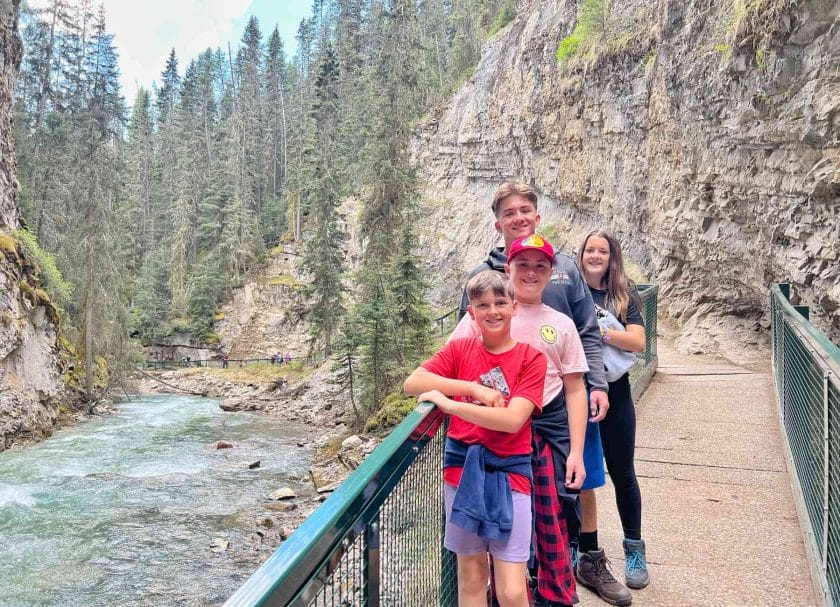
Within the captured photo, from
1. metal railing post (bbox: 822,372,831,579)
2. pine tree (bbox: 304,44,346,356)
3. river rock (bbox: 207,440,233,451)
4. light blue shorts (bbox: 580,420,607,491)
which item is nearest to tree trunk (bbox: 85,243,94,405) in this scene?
river rock (bbox: 207,440,233,451)

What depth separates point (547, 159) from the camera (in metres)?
27.5

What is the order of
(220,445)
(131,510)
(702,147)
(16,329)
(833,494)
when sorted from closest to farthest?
(833,494), (131,510), (702,147), (220,445), (16,329)

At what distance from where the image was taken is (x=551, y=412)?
2.55 m

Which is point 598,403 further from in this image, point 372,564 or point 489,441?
point 372,564

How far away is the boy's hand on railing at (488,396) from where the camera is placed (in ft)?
7.12

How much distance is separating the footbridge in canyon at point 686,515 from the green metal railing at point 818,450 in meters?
0.01

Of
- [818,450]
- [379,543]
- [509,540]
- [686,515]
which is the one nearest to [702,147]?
[686,515]

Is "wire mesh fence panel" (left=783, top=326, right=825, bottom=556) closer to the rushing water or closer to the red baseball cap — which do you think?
the red baseball cap

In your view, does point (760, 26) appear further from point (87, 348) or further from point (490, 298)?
point (87, 348)

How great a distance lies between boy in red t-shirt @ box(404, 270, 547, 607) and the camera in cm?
215

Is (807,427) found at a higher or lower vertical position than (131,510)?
higher

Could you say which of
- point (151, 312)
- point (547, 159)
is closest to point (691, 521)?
point (547, 159)

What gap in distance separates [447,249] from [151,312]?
82.5ft

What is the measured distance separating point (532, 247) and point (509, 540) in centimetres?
122
